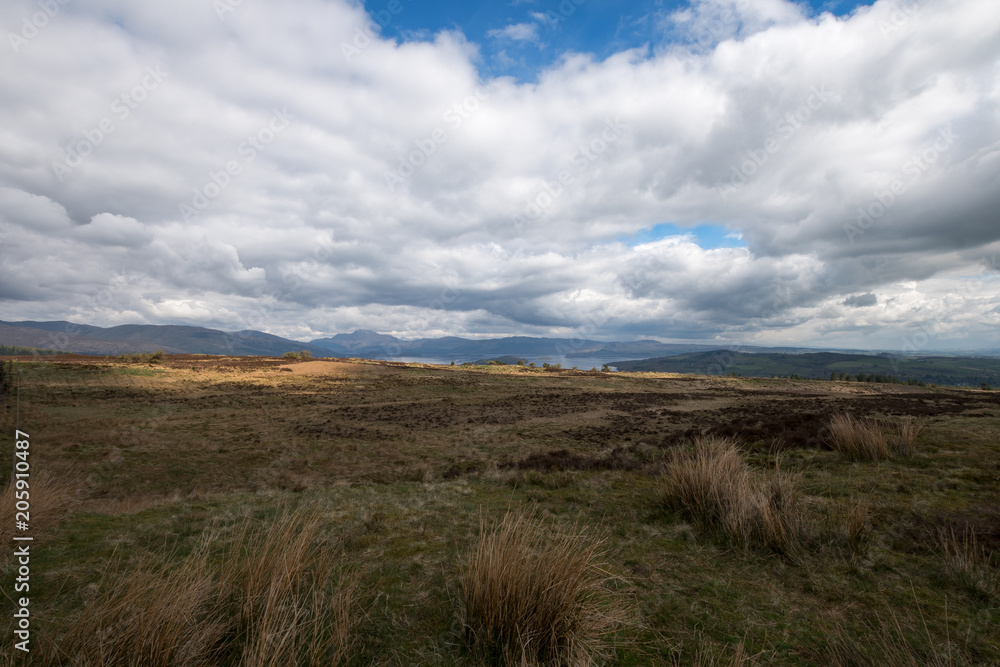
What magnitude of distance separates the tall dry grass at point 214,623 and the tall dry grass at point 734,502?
5.17 m

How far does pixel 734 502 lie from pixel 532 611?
4.05 meters

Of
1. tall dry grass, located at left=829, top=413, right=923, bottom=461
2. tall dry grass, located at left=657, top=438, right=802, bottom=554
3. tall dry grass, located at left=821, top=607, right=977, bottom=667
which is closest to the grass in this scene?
tall dry grass, located at left=821, top=607, right=977, bottom=667

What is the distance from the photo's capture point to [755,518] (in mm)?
5434

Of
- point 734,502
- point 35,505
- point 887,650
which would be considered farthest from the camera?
point 35,505

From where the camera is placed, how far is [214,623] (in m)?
2.90

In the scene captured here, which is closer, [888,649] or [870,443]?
[888,649]

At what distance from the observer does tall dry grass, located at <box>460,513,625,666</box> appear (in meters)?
3.17

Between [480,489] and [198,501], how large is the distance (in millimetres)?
6348

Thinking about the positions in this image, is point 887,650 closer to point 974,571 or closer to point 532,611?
point 532,611

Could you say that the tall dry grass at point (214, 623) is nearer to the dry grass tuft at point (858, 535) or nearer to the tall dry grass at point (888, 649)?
the tall dry grass at point (888, 649)

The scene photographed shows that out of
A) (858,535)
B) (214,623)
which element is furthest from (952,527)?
(214,623)

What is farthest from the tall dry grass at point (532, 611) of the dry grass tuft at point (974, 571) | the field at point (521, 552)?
the dry grass tuft at point (974, 571)

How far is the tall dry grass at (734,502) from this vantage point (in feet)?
17.1

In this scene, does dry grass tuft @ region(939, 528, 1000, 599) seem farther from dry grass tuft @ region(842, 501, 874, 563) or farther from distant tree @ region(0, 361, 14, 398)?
distant tree @ region(0, 361, 14, 398)
